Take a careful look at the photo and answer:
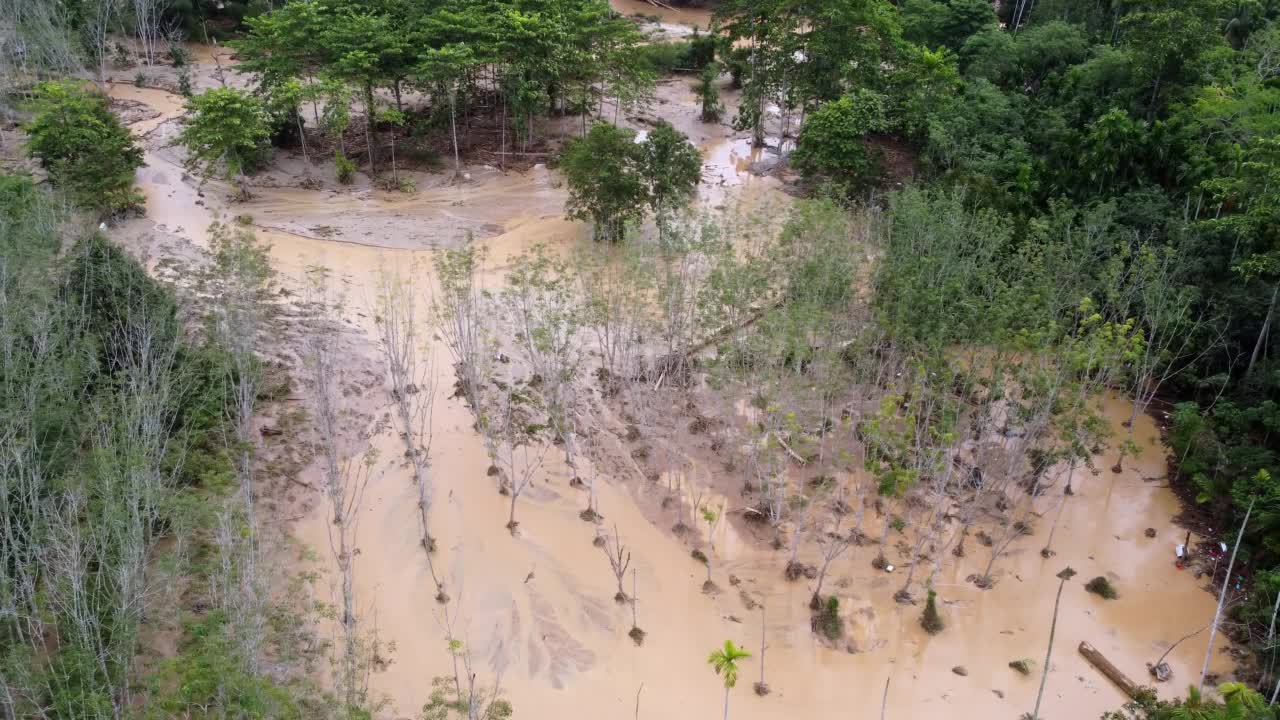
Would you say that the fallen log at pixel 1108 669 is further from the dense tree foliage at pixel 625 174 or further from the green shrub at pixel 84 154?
the green shrub at pixel 84 154

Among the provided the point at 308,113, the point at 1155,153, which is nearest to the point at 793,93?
the point at 1155,153

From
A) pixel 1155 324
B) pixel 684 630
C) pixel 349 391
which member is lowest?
pixel 684 630

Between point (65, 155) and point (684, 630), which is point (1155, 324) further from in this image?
point (65, 155)

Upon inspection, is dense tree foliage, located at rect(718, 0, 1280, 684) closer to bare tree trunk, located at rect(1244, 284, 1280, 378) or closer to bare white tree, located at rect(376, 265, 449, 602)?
bare tree trunk, located at rect(1244, 284, 1280, 378)

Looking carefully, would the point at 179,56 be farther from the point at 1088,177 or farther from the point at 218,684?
the point at 1088,177

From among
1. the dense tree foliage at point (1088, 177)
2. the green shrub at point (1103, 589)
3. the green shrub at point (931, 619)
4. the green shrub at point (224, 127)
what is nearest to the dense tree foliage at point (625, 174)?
the dense tree foliage at point (1088, 177)

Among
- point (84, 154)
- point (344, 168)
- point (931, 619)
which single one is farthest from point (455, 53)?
point (931, 619)
